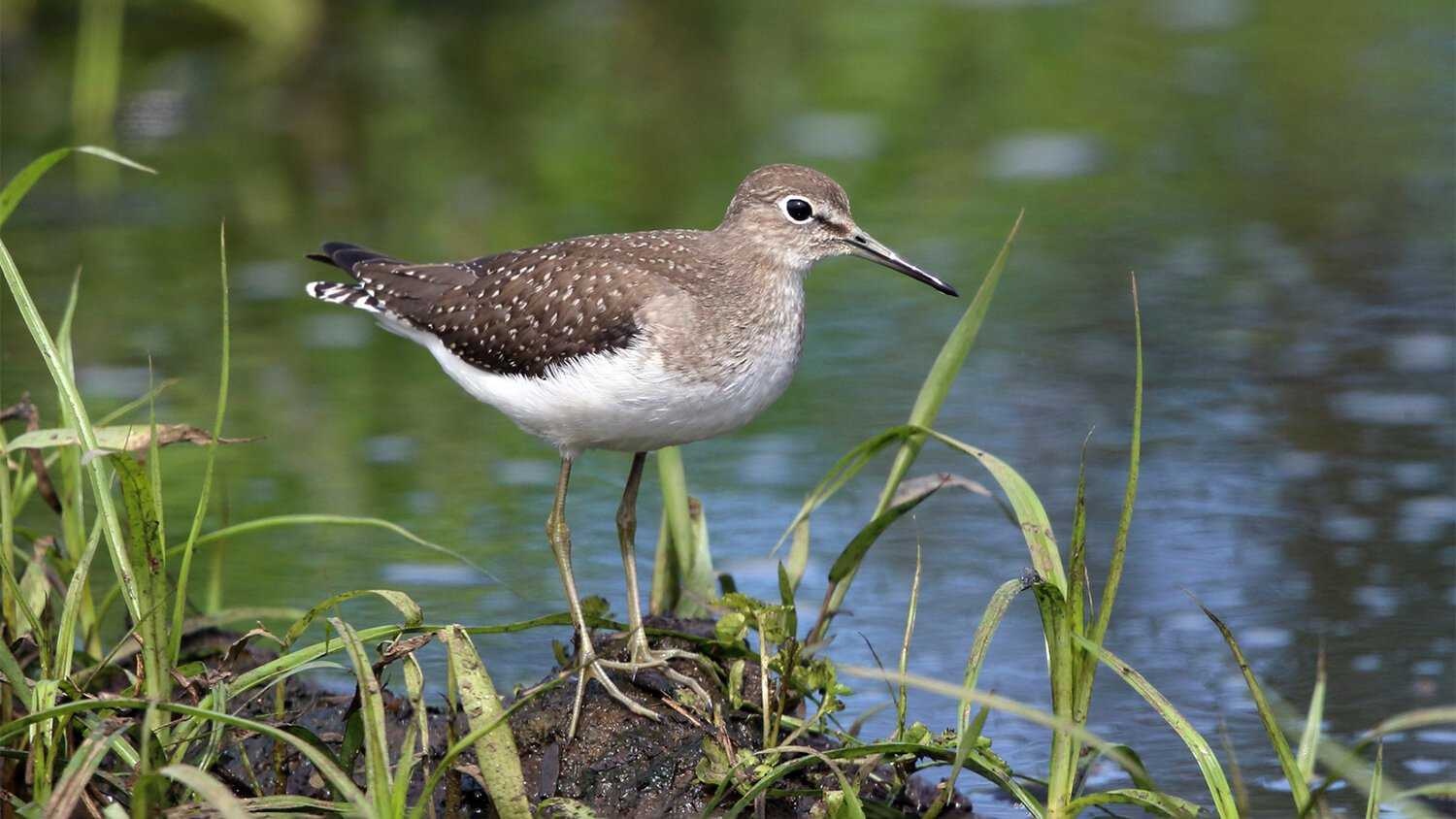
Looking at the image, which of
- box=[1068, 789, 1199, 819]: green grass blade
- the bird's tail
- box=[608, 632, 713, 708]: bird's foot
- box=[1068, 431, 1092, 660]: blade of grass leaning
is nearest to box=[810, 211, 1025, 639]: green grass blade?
box=[608, 632, 713, 708]: bird's foot

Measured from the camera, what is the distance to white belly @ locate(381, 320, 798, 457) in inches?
242

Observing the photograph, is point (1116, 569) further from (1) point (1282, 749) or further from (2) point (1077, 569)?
(1) point (1282, 749)

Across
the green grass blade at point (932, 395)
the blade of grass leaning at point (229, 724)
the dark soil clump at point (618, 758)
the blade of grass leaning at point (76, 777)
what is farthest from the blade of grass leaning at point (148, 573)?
the green grass blade at point (932, 395)

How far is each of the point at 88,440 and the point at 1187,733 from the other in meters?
3.39

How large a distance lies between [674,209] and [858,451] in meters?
7.00

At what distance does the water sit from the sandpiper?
0.94 meters

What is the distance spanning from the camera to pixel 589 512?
30.1ft

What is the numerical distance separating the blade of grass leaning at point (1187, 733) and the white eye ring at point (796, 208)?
2.22 metres

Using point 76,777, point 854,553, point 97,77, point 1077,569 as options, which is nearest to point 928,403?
point 854,553

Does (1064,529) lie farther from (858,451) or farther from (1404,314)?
(1404,314)

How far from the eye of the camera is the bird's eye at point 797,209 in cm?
675

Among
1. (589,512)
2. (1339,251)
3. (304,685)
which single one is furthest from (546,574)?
(1339,251)

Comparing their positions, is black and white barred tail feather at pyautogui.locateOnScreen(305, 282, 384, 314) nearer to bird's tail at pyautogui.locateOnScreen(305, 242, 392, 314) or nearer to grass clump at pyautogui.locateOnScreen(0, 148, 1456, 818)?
bird's tail at pyautogui.locateOnScreen(305, 242, 392, 314)

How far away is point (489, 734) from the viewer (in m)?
5.27
